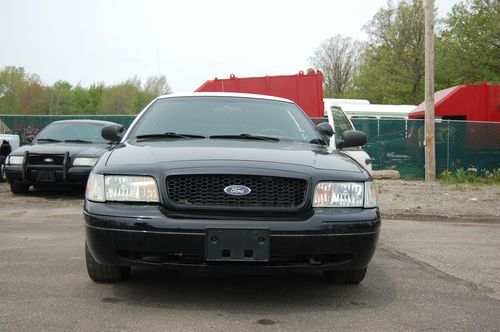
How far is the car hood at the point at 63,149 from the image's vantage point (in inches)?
390

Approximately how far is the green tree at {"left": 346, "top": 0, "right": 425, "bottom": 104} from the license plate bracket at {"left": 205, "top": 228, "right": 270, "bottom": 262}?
36.5 metres

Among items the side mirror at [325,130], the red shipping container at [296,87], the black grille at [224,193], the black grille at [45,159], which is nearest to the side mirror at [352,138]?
the side mirror at [325,130]

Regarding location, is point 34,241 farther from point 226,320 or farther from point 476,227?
point 476,227

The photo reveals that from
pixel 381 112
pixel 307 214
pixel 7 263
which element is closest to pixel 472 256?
pixel 307 214

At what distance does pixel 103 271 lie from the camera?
4.16 m

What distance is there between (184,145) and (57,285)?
55.5 inches

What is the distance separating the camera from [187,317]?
349 centimetres

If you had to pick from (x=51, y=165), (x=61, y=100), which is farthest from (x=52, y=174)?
(x=61, y=100)

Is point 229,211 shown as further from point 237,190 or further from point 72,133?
point 72,133

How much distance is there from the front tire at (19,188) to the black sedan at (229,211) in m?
7.03

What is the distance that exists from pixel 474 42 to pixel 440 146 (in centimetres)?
1313

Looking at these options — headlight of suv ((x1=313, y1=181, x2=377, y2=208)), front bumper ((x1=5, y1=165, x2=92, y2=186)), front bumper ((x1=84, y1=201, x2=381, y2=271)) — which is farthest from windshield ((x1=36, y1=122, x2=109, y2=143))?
headlight of suv ((x1=313, y1=181, x2=377, y2=208))

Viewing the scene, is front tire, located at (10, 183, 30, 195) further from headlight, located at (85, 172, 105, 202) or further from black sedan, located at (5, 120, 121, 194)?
headlight, located at (85, 172, 105, 202)

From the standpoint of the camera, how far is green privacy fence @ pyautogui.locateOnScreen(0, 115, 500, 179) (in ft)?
48.4
